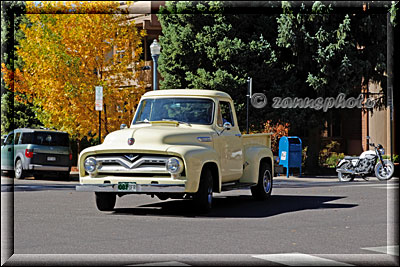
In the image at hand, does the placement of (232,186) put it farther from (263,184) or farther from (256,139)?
(256,139)

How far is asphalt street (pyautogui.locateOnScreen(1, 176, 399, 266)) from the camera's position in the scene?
874cm

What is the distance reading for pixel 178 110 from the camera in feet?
49.9

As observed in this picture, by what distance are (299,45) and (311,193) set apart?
39.6ft

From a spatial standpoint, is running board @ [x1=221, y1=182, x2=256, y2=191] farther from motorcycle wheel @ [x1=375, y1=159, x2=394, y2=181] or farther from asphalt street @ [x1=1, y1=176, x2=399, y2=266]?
motorcycle wheel @ [x1=375, y1=159, x2=394, y2=181]

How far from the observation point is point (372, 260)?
8.59 meters

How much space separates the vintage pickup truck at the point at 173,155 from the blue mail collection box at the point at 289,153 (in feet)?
42.2

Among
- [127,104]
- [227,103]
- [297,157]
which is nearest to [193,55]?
[127,104]

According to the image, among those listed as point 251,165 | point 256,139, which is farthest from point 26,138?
point 251,165

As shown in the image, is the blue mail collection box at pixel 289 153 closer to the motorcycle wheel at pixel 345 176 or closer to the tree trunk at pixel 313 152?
the tree trunk at pixel 313 152

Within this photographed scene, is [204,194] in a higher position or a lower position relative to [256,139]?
lower

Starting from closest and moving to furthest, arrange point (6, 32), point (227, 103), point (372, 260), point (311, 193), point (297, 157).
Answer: point (372, 260) → point (227, 103) → point (311, 193) → point (297, 157) → point (6, 32)

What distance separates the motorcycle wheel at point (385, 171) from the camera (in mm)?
25797

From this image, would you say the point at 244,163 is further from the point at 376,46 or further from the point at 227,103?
the point at 376,46

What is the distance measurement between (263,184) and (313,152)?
1586 cm
